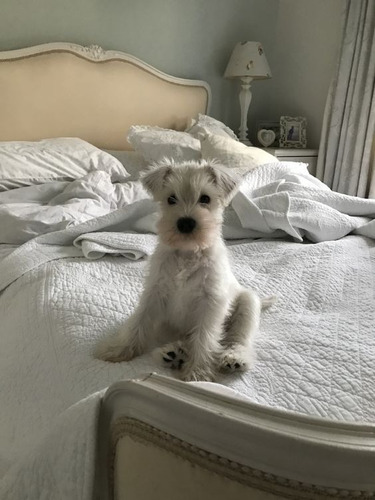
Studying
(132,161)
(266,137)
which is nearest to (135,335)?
(132,161)

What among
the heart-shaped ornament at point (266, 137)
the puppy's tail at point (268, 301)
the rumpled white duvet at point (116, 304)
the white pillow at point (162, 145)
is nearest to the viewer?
the rumpled white duvet at point (116, 304)

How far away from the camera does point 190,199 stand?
117 cm

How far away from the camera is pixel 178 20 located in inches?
133

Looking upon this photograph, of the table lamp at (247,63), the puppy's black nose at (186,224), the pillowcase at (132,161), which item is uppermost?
the table lamp at (247,63)

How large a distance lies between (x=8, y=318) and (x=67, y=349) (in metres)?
0.37

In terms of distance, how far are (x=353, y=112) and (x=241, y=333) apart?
2.79m

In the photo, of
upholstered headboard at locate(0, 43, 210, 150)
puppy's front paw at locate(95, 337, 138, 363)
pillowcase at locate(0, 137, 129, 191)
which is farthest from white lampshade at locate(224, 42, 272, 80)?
puppy's front paw at locate(95, 337, 138, 363)

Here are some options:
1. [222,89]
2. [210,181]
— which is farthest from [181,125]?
[210,181]

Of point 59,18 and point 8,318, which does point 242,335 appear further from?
point 59,18

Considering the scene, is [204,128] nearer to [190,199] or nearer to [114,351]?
[190,199]

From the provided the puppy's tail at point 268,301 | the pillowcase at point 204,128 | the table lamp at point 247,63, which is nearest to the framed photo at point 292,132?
the table lamp at point 247,63

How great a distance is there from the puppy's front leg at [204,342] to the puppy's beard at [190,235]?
0.14 m

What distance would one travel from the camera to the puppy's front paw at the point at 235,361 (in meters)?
1.04

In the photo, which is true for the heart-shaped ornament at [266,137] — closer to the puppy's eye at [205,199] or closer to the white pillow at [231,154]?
the white pillow at [231,154]
